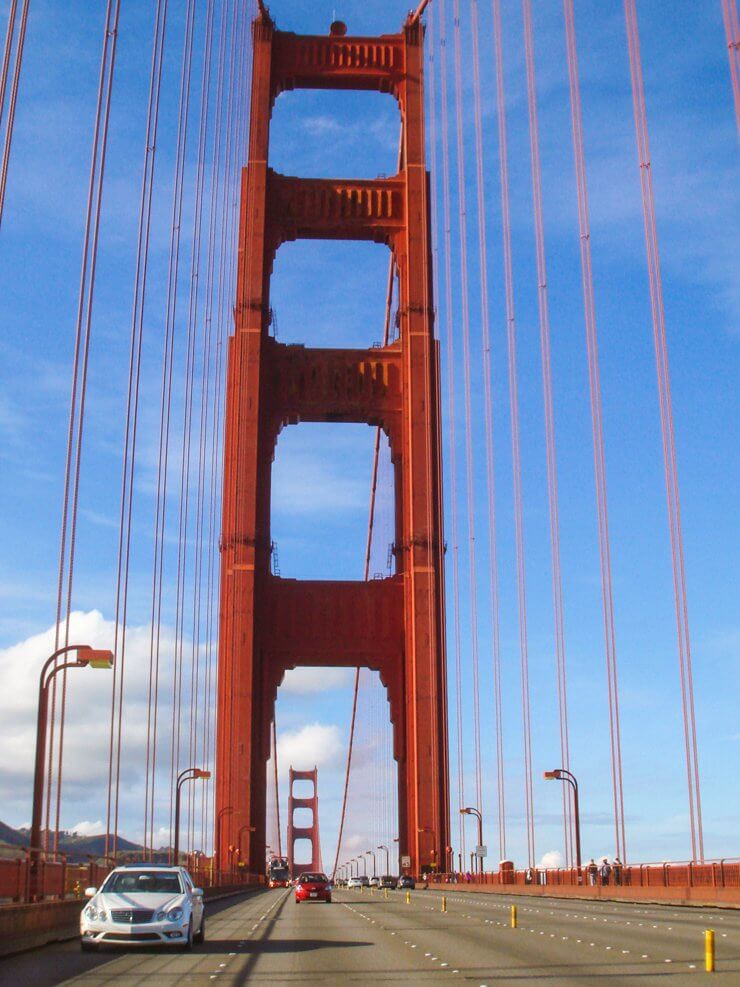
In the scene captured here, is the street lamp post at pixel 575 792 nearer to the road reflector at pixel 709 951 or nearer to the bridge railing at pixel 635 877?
the bridge railing at pixel 635 877

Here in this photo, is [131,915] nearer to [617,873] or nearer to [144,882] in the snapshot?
[144,882]

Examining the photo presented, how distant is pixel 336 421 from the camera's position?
→ 57375 mm

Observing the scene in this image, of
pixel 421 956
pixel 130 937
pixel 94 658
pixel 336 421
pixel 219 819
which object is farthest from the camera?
pixel 336 421

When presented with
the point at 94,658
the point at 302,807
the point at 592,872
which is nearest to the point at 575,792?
the point at 592,872

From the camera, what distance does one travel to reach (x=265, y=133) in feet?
193

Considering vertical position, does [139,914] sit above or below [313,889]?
above

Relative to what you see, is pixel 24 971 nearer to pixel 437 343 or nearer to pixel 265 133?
pixel 437 343

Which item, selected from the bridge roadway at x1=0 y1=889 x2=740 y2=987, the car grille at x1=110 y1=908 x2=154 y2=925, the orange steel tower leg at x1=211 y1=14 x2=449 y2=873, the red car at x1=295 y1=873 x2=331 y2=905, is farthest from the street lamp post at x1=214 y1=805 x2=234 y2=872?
the car grille at x1=110 y1=908 x2=154 y2=925

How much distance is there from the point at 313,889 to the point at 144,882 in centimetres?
2241

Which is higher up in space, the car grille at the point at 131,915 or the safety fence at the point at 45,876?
the safety fence at the point at 45,876

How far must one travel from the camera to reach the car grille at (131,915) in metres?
16.0

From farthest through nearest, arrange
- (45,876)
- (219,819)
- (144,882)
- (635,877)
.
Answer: (219,819)
(635,877)
(45,876)
(144,882)

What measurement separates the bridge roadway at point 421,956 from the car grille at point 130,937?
0.18m

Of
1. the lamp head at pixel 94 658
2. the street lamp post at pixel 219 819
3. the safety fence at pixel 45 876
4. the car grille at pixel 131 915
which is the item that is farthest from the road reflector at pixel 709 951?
the street lamp post at pixel 219 819
